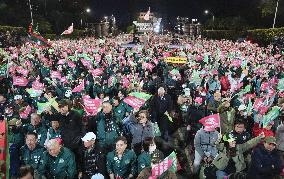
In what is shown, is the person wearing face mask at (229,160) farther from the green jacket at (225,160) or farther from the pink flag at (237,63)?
the pink flag at (237,63)

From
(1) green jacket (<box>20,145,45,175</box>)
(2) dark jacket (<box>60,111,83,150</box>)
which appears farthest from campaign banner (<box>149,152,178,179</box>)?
(2) dark jacket (<box>60,111,83,150</box>)

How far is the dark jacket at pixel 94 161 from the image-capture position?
22.0 feet

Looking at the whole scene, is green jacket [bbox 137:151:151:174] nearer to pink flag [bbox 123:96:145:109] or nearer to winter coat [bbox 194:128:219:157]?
winter coat [bbox 194:128:219:157]

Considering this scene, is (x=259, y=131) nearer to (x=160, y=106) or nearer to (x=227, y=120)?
(x=227, y=120)

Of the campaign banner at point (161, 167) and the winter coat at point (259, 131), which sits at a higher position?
the campaign banner at point (161, 167)

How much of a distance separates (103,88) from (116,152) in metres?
6.58

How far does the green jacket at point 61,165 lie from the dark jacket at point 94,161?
41cm

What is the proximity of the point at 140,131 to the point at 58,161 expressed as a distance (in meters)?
2.18

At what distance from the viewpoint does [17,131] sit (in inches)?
316

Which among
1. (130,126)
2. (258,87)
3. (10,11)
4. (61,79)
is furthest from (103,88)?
(10,11)

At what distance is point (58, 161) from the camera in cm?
628

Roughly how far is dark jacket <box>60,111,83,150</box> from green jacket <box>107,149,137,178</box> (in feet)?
4.43

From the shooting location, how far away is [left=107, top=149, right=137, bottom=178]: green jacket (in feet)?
21.4

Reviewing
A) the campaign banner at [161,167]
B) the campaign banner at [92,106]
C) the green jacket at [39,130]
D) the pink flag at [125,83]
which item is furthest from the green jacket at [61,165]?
the pink flag at [125,83]
